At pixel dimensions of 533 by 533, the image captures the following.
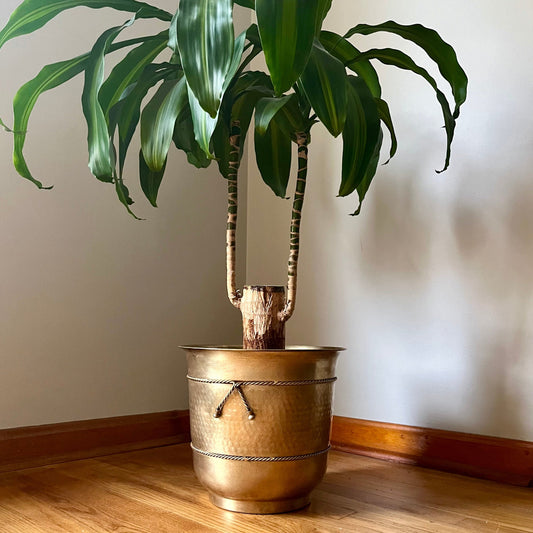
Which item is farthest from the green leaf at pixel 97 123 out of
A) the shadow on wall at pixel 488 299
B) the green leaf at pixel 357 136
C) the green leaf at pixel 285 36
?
the shadow on wall at pixel 488 299

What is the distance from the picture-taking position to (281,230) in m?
1.88

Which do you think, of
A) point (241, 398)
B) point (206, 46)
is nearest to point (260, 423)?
point (241, 398)

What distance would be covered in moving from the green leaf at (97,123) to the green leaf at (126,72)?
0.02 meters

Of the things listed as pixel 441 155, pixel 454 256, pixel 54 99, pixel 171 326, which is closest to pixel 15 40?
pixel 54 99

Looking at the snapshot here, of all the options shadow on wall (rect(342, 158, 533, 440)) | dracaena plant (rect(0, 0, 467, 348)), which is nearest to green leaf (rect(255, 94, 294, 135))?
dracaena plant (rect(0, 0, 467, 348))

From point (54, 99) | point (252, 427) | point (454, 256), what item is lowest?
point (252, 427)

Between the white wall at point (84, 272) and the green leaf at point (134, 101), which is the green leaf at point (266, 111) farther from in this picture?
the white wall at point (84, 272)

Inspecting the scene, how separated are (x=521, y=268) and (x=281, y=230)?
74cm

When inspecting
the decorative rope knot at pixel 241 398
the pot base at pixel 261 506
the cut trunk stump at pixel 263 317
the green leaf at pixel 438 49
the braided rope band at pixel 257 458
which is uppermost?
the green leaf at pixel 438 49

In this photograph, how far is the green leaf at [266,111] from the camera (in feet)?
3.17

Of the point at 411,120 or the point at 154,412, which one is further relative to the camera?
the point at 154,412

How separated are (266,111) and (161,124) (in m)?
0.19

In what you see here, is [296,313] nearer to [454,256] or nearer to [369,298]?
[369,298]

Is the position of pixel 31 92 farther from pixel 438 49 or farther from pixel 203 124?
pixel 438 49
